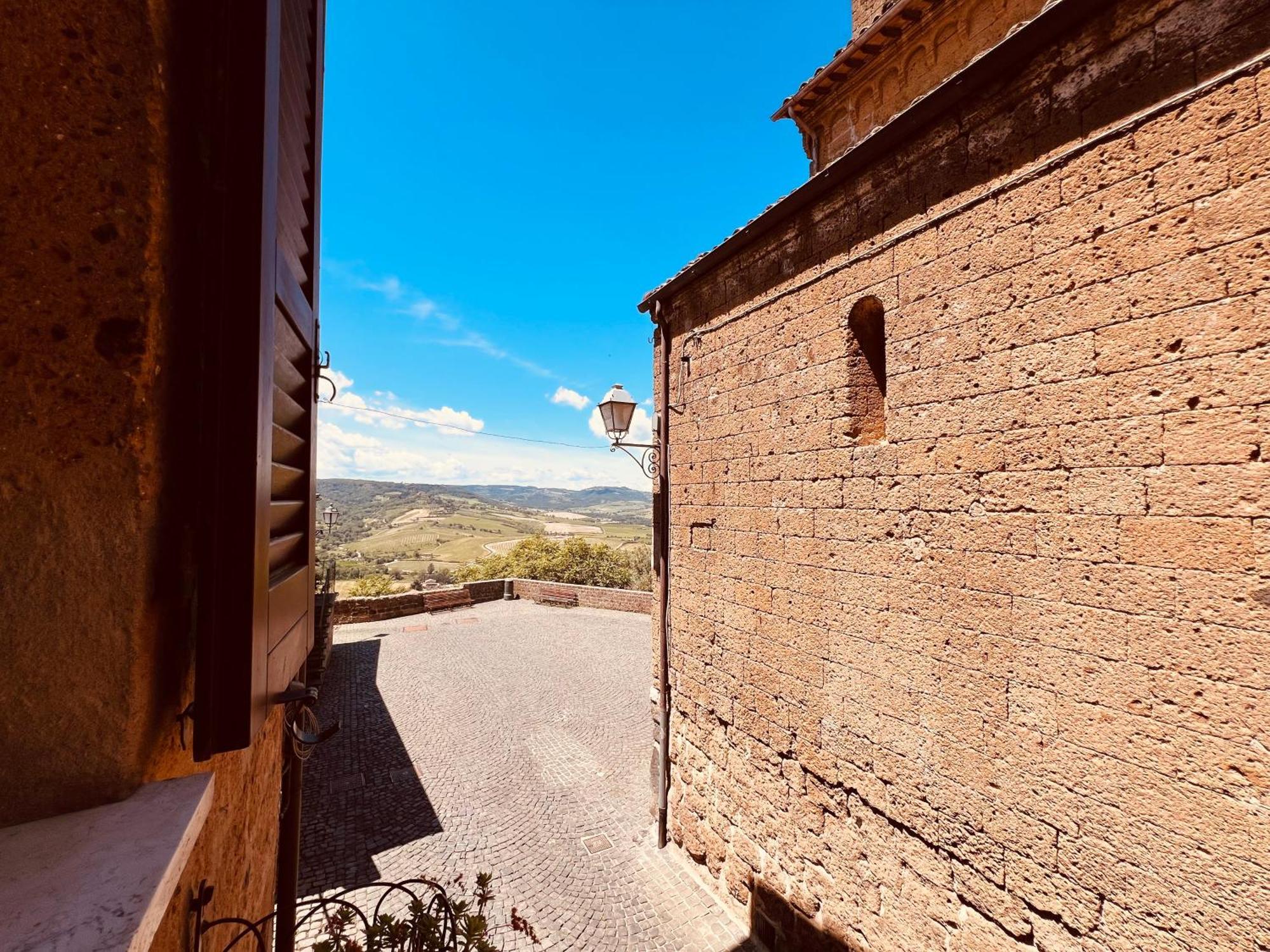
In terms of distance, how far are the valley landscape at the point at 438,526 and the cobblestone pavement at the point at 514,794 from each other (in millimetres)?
5432

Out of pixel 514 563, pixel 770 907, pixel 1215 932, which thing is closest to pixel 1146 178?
pixel 1215 932

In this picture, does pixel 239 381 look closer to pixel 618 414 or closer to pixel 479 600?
pixel 618 414

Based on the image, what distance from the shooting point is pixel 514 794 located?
6.64 m

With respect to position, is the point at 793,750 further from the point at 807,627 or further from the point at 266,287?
the point at 266,287

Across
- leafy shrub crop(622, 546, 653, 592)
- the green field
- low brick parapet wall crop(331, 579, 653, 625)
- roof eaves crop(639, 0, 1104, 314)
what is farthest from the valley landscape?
roof eaves crop(639, 0, 1104, 314)

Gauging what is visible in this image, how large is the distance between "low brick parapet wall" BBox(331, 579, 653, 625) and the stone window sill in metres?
15.0

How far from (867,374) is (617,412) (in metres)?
3.14

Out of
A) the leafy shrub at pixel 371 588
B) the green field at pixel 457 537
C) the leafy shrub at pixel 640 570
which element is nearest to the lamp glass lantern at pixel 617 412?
the leafy shrub at pixel 640 570

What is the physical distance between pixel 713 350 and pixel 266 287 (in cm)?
401

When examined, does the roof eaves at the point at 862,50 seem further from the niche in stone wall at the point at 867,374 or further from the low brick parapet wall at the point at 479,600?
the low brick parapet wall at the point at 479,600

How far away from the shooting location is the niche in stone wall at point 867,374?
3600 mm

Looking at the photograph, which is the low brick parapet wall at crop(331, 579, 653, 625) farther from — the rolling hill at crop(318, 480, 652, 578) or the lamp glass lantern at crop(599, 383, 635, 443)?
the lamp glass lantern at crop(599, 383, 635, 443)

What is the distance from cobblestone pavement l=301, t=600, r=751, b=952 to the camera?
4.71m

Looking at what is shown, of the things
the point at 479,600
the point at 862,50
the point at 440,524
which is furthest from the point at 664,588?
the point at 440,524
